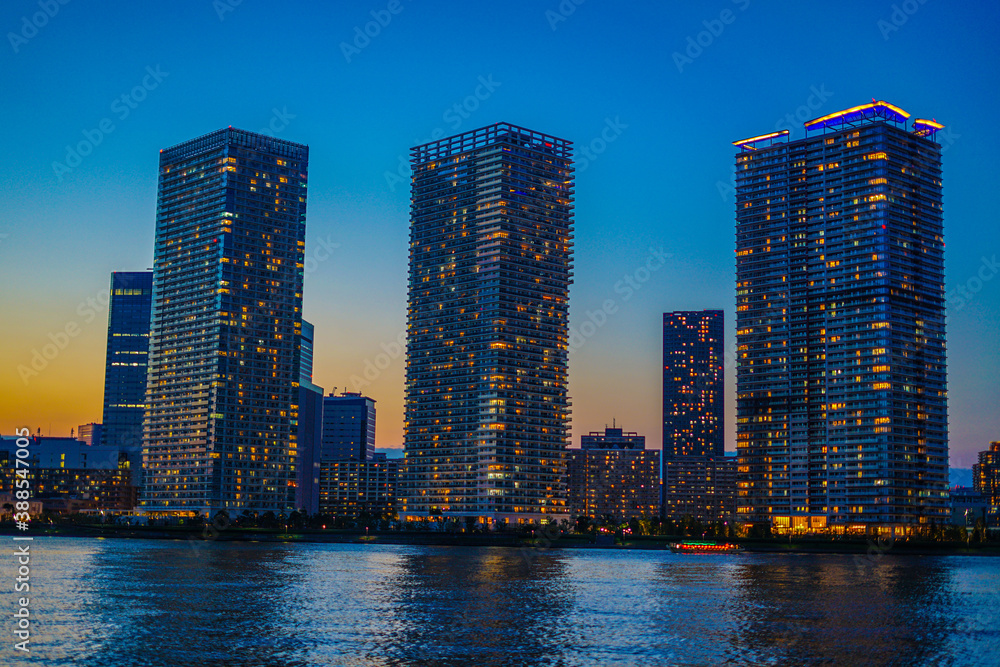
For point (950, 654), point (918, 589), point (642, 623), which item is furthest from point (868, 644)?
point (918, 589)

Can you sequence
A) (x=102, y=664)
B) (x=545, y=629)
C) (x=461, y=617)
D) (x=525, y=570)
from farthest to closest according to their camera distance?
1. (x=525, y=570)
2. (x=461, y=617)
3. (x=545, y=629)
4. (x=102, y=664)

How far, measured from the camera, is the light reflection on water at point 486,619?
82688 mm

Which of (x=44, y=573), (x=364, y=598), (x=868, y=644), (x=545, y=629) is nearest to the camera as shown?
(x=868, y=644)

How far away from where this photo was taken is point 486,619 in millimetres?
103625

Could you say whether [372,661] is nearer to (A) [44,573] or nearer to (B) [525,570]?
(A) [44,573]

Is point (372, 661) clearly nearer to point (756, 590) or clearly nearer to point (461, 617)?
point (461, 617)

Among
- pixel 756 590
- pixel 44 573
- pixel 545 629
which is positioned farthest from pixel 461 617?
pixel 44 573

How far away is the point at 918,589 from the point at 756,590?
26.0 metres

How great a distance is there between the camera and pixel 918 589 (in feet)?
510

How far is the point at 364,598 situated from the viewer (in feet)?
410

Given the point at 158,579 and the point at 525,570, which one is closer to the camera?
the point at 158,579

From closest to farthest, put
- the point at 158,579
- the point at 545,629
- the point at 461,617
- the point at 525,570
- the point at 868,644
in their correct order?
the point at 868,644 → the point at 545,629 → the point at 461,617 → the point at 158,579 → the point at 525,570

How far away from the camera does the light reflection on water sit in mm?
82688

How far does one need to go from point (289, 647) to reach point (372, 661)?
29.7 feet
